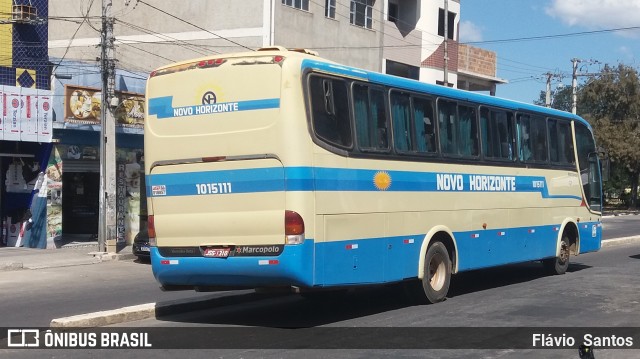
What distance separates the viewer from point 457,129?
42.8ft

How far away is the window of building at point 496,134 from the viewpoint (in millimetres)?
13836

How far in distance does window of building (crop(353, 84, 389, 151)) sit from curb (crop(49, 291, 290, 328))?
3.51 meters

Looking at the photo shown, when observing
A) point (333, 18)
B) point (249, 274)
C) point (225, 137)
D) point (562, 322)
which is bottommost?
point (562, 322)

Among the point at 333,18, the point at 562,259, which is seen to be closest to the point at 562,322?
the point at 562,259

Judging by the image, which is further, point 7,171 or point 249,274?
point 7,171

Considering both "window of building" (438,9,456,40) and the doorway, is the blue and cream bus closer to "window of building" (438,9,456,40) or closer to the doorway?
the doorway

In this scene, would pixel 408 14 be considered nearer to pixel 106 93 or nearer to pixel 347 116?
pixel 106 93

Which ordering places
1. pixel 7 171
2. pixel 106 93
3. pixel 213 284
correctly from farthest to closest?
1. pixel 7 171
2. pixel 106 93
3. pixel 213 284

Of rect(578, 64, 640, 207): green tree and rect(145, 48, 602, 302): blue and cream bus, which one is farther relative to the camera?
rect(578, 64, 640, 207): green tree

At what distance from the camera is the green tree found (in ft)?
185

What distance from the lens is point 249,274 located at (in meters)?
9.95

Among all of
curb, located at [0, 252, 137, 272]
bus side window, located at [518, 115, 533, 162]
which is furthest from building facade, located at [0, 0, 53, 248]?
bus side window, located at [518, 115, 533, 162]

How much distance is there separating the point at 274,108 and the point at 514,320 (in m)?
4.44

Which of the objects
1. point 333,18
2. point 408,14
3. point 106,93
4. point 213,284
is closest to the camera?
point 213,284
